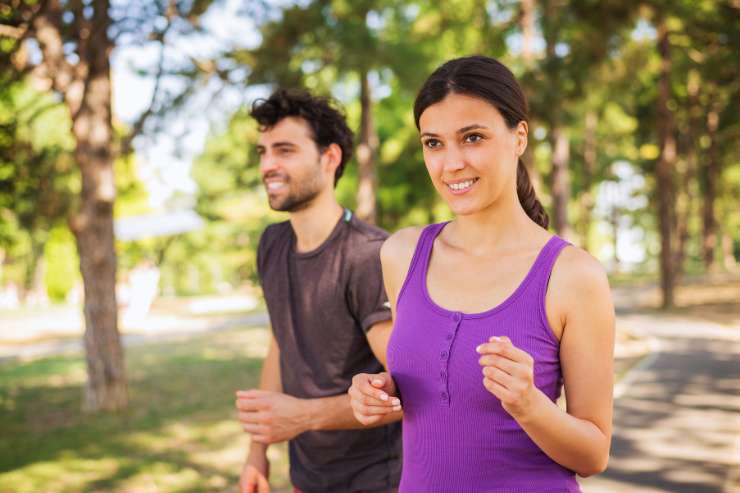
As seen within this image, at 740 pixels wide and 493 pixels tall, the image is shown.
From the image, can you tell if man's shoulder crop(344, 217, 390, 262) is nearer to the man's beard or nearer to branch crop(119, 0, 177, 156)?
the man's beard

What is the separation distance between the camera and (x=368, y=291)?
2.76 meters

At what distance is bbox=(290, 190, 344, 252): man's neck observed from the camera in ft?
9.85

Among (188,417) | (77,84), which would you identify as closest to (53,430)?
(188,417)

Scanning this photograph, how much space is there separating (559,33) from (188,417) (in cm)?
1034

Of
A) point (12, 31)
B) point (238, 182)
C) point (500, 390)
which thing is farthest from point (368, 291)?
point (238, 182)

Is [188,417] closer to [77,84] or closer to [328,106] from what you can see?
[77,84]

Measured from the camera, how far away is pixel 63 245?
43.7 meters

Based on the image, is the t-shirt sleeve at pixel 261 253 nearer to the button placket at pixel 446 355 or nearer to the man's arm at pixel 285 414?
the man's arm at pixel 285 414

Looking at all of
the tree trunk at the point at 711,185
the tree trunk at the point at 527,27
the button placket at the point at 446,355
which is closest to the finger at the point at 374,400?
the button placket at the point at 446,355

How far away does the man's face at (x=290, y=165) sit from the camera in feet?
9.95

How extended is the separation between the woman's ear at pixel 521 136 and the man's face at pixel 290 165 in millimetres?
1234

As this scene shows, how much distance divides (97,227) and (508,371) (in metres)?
9.73

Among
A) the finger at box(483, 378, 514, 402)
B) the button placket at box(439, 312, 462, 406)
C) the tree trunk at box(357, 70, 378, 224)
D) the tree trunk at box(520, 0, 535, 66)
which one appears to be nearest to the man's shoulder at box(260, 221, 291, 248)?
the button placket at box(439, 312, 462, 406)

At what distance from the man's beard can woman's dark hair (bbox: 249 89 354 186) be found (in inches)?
Result: 7.7
